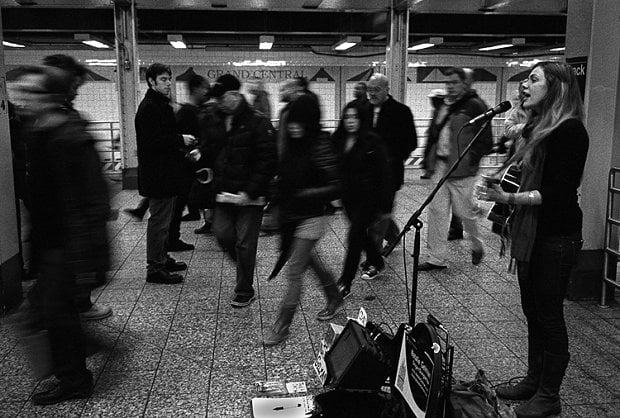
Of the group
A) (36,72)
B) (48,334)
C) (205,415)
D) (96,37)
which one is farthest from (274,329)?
(96,37)

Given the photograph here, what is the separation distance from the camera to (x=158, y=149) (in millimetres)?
5215

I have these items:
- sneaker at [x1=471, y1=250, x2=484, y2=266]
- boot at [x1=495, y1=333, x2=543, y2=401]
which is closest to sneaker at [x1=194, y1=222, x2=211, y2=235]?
sneaker at [x1=471, y1=250, x2=484, y2=266]

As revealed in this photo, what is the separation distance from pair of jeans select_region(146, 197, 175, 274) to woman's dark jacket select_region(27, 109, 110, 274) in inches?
86.2

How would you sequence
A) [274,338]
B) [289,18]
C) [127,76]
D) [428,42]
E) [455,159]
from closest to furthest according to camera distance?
[274,338]
[455,159]
[127,76]
[289,18]
[428,42]

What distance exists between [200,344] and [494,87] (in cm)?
1458

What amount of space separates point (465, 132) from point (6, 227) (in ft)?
13.1

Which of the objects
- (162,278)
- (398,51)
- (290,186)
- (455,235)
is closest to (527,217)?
(290,186)

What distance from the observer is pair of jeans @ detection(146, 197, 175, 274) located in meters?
5.39

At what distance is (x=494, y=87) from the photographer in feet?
55.4

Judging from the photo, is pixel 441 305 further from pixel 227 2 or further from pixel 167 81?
pixel 227 2

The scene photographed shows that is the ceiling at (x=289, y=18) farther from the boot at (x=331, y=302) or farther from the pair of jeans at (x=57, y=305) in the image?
the pair of jeans at (x=57, y=305)

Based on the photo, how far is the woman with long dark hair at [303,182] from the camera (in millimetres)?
3924

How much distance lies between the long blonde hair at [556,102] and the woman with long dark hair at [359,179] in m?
2.09

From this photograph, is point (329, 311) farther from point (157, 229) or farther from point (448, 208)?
point (448, 208)
